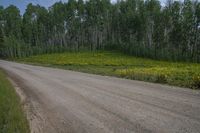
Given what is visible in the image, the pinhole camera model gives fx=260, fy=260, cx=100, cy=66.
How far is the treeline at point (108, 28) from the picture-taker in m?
68.4

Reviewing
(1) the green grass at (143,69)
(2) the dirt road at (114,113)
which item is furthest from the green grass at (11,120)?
(1) the green grass at (143,69)

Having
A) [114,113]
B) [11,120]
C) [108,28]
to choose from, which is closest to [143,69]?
[114,113]

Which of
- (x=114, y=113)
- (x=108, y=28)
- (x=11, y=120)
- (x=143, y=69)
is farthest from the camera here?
(x=108, y=28)

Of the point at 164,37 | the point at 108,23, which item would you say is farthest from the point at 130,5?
the point at 164,37

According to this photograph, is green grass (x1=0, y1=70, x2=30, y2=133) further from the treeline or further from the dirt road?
the treeline

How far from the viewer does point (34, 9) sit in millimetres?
95250

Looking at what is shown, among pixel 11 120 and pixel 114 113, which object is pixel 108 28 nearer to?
pixel 114 113

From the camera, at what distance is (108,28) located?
88750 millimetres

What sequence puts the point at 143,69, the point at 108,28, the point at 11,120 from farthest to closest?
1. the point at 108,28
2. the point at 143,69
3. the point at 11,120

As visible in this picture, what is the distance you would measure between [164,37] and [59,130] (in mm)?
66900

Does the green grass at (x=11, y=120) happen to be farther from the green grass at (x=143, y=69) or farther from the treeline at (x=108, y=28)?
the treeline at (x=108, y=28)

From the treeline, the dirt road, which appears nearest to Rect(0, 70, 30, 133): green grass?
the dirt road

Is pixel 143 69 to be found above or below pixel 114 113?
below

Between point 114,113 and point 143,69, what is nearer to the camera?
point 114,113
